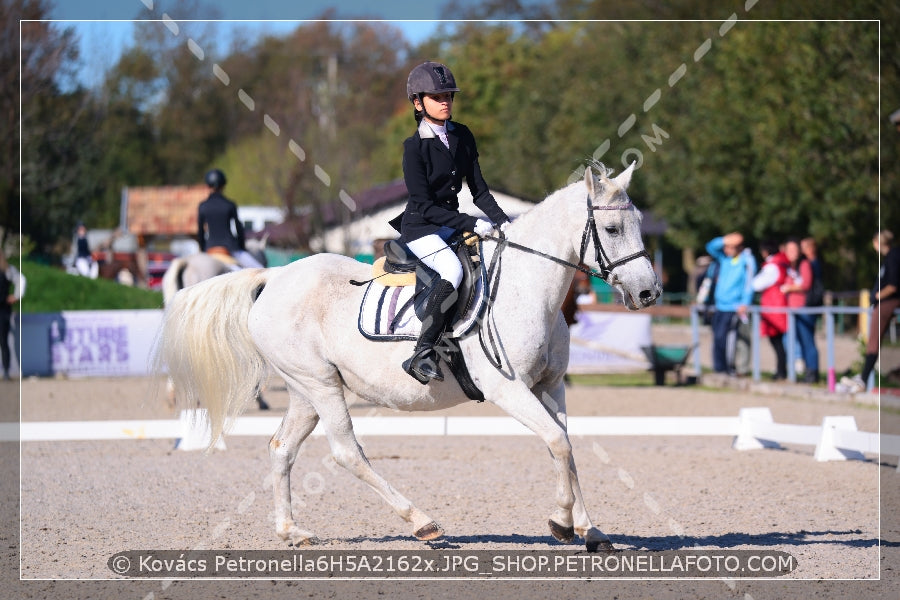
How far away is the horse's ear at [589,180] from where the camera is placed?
635cm

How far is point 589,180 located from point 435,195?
960 mm

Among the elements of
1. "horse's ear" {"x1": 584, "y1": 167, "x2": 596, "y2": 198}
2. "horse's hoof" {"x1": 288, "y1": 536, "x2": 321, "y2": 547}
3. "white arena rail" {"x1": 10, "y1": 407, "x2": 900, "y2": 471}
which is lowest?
"horse's hoof" {"x1": 288, "y1": 536, "x2": 321, "y2": 547}

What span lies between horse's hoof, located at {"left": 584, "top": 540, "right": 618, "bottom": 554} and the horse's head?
1.32 metres

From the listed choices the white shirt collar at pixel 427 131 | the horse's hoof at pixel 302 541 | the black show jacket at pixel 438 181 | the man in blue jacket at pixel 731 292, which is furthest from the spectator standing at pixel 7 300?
the white shirt collar at pixel 427 131

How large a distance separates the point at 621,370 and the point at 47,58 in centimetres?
1261

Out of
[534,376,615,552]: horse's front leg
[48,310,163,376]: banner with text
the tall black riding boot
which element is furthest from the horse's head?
[48,310,163,376]: banner with text

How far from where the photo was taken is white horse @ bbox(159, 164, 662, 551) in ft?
21.2

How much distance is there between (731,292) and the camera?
1798cm

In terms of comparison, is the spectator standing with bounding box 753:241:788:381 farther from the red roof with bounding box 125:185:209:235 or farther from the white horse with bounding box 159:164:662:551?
the red roof with bounding box 125:185:209:235

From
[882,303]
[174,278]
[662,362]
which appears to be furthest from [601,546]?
[662,362]

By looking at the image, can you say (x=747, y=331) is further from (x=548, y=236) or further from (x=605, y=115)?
(x=605, y=115)

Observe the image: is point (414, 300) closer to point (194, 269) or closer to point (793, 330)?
point (194, 269)

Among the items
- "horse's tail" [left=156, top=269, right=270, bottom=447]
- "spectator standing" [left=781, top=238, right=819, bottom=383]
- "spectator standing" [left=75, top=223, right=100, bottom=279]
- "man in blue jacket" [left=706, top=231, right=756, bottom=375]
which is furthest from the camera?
"spectator standing" [left=75, top=223, right=100, bottom=279]

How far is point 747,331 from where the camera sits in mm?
18344
